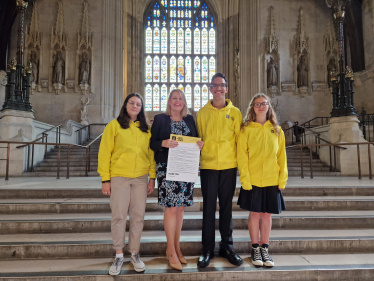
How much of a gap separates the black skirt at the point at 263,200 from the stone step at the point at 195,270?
1.90 feet

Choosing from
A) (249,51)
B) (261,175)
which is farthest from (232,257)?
(249,51)

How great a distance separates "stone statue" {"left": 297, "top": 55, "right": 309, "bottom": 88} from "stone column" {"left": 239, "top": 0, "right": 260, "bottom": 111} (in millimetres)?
2355

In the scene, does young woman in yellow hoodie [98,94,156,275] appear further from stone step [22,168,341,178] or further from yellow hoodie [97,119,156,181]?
stone step [22,168,341,178]

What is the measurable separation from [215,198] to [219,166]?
0.34 meters

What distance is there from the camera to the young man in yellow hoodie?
8.55 ft

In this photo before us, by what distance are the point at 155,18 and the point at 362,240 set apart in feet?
73.2

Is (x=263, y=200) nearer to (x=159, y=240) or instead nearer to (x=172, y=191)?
(x=172, y=191)

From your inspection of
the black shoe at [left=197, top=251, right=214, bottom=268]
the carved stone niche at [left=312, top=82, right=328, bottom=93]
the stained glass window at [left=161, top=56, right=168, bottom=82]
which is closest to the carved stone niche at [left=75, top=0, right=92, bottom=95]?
the stained glass window at [left=161, top=56, right=168, bottom=82]

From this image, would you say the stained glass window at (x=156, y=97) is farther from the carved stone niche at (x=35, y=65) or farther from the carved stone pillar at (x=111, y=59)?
the carved stone niche at (x=35, y=65)

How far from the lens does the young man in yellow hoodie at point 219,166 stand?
261 cm

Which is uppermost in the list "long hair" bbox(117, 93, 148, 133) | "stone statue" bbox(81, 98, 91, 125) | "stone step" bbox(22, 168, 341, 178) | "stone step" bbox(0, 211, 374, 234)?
"stone statue" bbox(81, 98, 91, 125)

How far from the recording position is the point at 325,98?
15.0 meters

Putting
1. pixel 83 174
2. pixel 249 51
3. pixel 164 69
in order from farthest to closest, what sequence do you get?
pixel 164 69, pixel 249 51, pixel 83 174

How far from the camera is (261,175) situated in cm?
262
